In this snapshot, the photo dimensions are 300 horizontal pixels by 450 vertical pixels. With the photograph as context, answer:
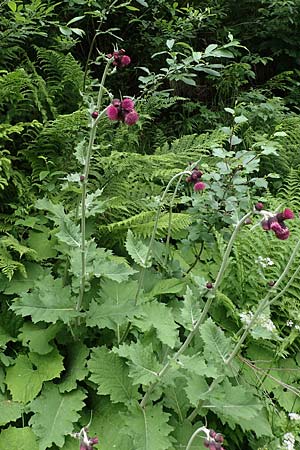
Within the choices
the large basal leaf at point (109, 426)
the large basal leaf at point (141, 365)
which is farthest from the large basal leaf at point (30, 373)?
the large basal leaf at point (141, 365)

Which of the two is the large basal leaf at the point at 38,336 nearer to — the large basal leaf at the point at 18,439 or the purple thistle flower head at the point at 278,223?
the large basal leaf at the point at 18,439

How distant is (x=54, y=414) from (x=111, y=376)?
0.85 ft

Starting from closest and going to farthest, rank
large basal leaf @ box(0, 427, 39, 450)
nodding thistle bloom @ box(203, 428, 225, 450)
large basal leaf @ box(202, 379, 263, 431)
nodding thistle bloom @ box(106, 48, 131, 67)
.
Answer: nodding thistle bloom @ box(203, 428, 225, 450) < nodding thistle bloom @ box(106, 48, 131, 67) < large basal leaf @ box(202, 379, 263, 431) < large basal leaf @ box(0, 427, 39, 450)

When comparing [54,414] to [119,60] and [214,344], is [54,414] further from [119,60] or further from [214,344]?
[119,60]

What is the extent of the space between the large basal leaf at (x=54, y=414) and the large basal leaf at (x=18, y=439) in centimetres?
4

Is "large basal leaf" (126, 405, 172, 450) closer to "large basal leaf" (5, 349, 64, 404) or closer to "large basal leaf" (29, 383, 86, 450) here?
"large basal leaf" (29, 383, 86, 450)

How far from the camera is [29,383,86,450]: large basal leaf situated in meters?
1.78

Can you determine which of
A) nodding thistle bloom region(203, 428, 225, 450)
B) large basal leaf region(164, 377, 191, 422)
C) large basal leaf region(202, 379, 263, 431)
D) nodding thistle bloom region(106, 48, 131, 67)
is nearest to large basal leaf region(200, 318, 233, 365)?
large basal leaf region(202, 379, 263, 431)

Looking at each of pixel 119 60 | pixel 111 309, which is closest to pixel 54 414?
pixel 111 309

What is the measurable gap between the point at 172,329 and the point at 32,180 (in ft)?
3.94

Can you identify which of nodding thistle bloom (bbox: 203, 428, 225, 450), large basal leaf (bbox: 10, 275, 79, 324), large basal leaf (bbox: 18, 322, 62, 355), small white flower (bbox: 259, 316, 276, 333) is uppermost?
nodding thistle bloom (bbox: 203, 428, 225, 450)

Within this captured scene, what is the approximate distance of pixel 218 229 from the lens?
2373 mm

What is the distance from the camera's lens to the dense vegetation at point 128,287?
176 cm

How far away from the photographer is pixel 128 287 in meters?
2.23
